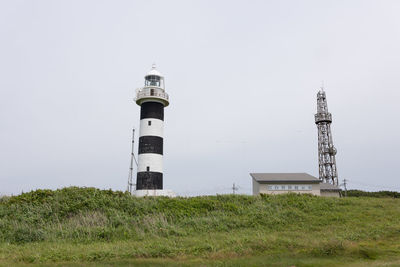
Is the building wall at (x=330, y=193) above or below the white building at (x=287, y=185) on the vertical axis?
below

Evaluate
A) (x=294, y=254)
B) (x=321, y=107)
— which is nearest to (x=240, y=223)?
(x=294, y=254)

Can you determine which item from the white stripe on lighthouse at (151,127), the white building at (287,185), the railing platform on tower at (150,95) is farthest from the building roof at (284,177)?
the railing platform on tower at (150,95)

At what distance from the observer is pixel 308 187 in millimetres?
28875

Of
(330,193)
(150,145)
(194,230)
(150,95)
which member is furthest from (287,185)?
(194,230)

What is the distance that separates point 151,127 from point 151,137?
90 cm

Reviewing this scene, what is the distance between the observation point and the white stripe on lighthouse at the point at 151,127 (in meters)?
25.3

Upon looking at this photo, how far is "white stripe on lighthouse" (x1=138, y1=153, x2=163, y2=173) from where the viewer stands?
80.4ft

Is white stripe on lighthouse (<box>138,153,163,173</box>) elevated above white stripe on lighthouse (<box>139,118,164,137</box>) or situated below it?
below

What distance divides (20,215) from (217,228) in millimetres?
9158

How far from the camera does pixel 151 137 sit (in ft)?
82.5

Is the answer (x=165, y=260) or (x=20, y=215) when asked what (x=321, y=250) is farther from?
(x=20, y=215)

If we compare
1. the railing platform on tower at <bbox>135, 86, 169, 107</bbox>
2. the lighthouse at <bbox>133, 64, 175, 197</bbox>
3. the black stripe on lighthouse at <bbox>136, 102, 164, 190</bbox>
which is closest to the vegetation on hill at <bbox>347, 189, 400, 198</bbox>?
the lighthouse at <bbox>133, 64, 175, 197</bbox>

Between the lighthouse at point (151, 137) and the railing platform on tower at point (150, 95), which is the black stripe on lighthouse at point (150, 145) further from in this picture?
the railing platform on tower at point (150, 95)

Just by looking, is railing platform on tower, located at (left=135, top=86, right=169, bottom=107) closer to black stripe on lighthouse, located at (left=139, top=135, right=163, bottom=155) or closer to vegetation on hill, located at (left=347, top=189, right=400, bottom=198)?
black stripe on lighthouse, located at (left=139, top=135, right=163, bottom=155)
